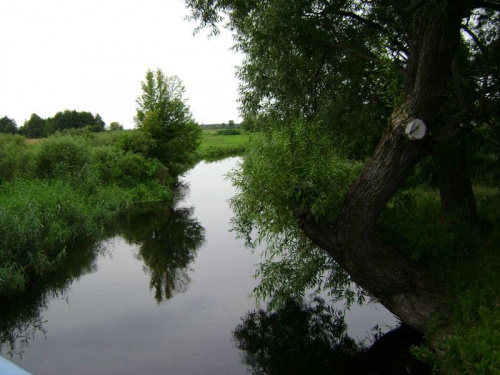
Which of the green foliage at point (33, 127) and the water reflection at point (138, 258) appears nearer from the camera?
the water reflection at point (138, 258)

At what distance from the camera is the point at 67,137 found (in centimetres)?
2016

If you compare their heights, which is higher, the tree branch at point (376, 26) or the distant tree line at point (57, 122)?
the tree branch at point (376, 26)

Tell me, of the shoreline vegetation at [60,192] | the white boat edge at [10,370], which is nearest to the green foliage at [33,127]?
the shoreline vegetation at [60,192]

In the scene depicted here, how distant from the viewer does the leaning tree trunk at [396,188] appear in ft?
19.1

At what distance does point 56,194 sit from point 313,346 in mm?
11031

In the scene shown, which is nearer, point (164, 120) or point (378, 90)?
point (378, 90)

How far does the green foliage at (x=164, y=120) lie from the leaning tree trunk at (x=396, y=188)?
2086 centimetres

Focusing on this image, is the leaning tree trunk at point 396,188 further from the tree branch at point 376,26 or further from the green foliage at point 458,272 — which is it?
the tree branch at point 376,26

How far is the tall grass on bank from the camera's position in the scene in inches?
412

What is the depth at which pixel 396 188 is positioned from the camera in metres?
6.41

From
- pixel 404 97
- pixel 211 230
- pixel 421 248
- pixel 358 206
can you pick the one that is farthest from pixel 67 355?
pixel 211 230

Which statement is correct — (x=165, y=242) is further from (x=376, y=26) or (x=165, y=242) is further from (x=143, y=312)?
(x=376, y=26)

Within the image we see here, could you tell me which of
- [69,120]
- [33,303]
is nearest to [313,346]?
[33,303]

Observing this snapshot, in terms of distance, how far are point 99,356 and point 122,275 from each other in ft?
14.5
